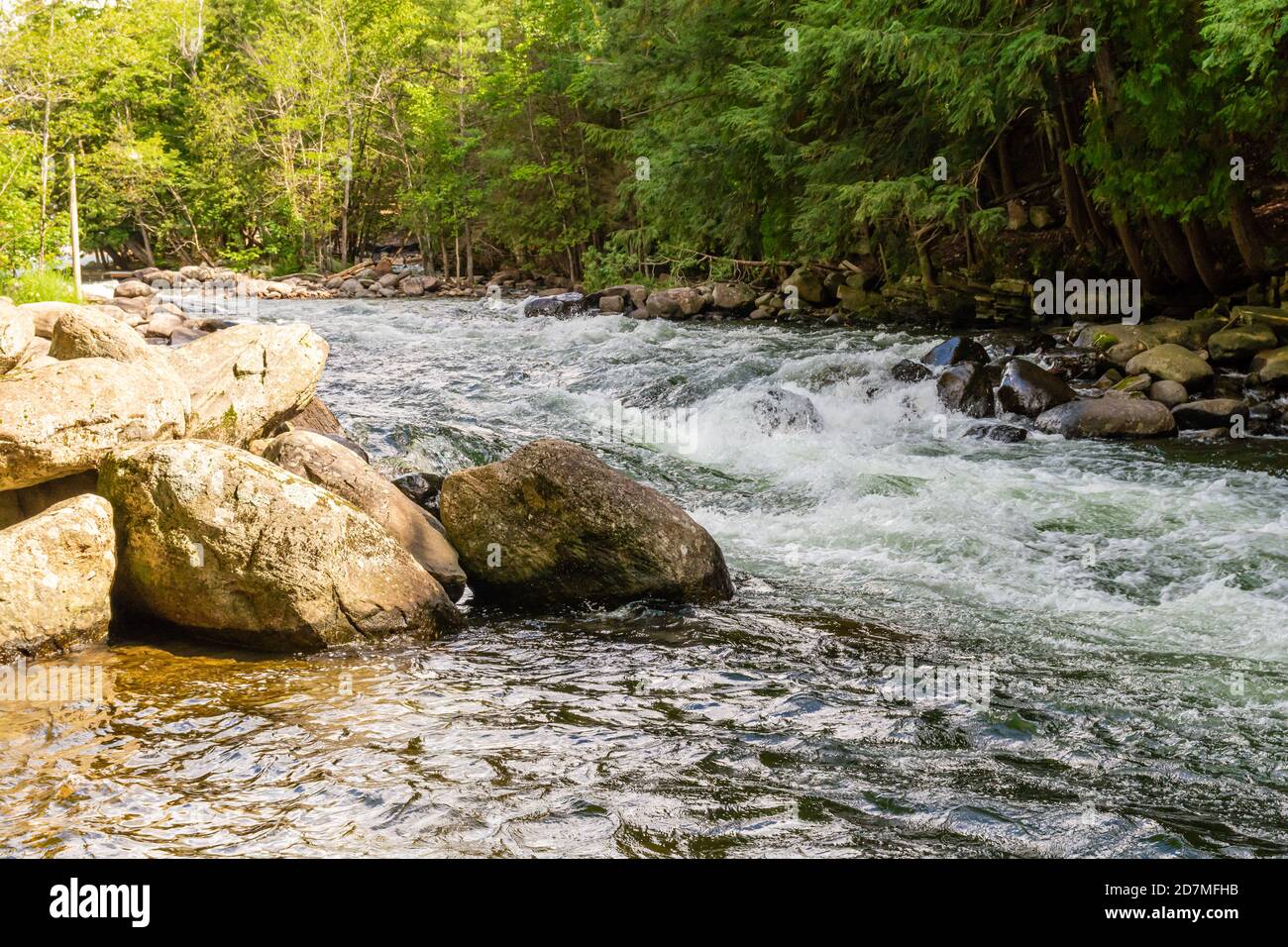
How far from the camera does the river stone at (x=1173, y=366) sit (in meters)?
11.3

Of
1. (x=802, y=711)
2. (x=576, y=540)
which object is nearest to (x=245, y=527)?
(x=576, y=540)

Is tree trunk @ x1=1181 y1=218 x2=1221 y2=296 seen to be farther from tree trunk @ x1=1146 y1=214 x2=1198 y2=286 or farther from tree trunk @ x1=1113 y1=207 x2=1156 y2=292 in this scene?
tree trunk @ x1=1113 y1=207 x2=1156 y2=292

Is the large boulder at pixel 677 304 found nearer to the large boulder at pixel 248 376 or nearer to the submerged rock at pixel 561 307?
the submerged rock at pixel 561 307

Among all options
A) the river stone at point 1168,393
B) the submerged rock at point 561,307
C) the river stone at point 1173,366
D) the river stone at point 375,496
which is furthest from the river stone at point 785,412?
the submerged rock at point 561,307

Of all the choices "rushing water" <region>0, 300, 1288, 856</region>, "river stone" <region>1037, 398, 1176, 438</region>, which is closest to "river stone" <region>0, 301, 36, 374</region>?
"rushing water" <region>0, 300, 1288, 856</region>

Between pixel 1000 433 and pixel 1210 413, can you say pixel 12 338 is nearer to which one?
pixel 1000 433

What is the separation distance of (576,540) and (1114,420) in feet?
22.5

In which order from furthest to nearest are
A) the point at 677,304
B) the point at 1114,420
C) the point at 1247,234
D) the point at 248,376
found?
the point at 677,304, the point at 1247,234, the point at 1114,420, the point at 248,376

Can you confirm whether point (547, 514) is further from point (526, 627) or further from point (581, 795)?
point (581, 795)

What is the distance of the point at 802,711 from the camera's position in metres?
4.54

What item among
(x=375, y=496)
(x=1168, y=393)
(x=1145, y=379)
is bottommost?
(x=375, y=496)

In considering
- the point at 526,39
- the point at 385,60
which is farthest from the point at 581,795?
the point at 385,60

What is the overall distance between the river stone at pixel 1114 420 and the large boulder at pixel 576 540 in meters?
5.92

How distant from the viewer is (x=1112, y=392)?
11.4 metres
